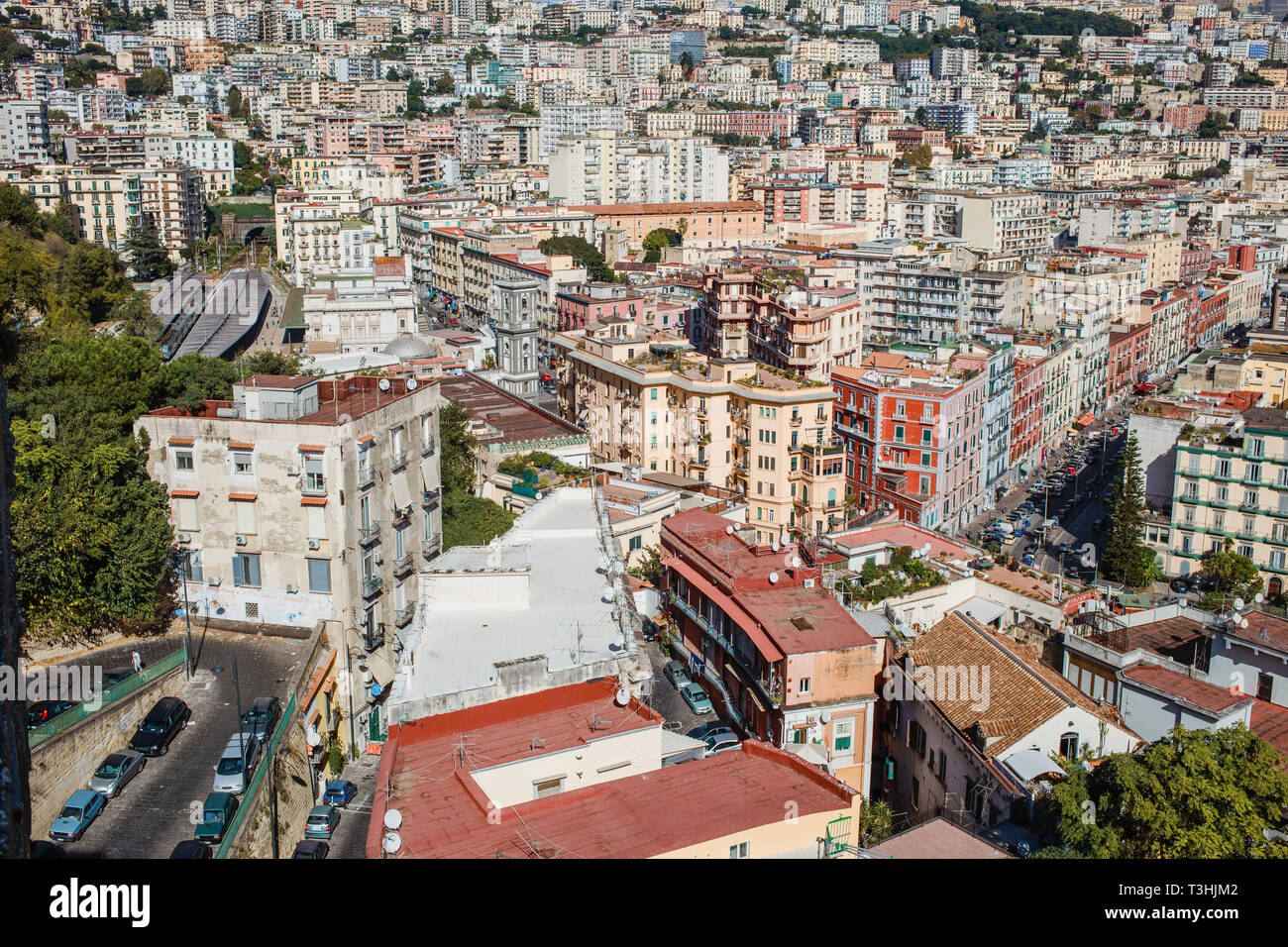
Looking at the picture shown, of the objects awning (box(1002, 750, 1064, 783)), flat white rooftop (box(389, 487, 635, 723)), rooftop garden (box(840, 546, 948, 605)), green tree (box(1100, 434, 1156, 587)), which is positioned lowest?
green tree (box(1100, 434, 1156, 587))

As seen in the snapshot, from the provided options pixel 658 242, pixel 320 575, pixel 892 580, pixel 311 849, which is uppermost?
pixel 658 242

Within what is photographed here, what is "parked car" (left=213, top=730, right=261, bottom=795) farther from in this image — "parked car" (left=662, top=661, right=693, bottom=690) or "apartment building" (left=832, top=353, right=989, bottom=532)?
"apartment building" (left=832, top=353, right=989, bottom=532)

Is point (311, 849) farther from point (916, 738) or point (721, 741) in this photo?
point (916, 738)

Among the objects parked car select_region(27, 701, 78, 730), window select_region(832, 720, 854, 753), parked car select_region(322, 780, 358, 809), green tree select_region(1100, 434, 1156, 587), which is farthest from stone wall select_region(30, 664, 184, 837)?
green tree select_region(1100, 434, 1156, 587)

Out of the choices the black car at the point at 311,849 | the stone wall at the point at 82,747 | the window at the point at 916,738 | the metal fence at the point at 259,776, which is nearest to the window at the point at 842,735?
the window at the point at 916,738

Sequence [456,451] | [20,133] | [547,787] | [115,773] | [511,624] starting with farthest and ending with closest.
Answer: [20,133], [456,451], [511,624], [115,773], [547,787]

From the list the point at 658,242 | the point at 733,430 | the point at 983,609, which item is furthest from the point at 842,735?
the point at 658,242

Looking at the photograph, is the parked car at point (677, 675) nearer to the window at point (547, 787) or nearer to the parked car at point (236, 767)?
the parked car at point (236, 767)
